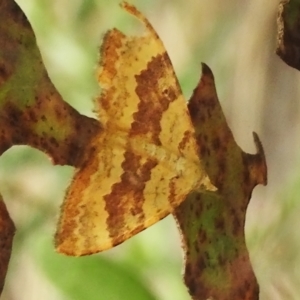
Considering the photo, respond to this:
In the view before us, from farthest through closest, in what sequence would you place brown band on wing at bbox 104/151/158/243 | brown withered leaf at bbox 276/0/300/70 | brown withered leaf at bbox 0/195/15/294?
brown withered leaf at bbox 276/0/300/70
brown band on wing at bbox 104/151/158/243
brown withered leaf at bbox 0/195/15/294

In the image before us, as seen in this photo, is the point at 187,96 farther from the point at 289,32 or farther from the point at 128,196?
the point at 289,32

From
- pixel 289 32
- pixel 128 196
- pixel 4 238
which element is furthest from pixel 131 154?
pixel 289 32

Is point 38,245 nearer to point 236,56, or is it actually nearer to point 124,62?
point 124,62

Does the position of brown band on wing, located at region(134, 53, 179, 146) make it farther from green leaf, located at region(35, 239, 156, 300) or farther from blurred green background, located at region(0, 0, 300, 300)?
green leaf, located at region(35, 239, 156, 300)

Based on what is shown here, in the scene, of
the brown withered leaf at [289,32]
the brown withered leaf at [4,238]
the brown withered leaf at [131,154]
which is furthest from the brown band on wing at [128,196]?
the brown withered leaf at [289,32]

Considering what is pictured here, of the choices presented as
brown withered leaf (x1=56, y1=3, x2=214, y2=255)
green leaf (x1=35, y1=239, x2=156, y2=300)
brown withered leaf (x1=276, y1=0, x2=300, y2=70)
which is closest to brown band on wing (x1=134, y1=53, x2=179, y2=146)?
brown withered leaf (x1=56, y1=3, x2=214, y2=255)

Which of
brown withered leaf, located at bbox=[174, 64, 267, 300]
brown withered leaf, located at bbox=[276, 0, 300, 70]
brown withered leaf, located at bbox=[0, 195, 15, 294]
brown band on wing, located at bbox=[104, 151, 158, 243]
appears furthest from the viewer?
brown withered leaf, located at bbox=[276, 0, 300, 70]

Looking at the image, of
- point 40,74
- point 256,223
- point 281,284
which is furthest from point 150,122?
point 281,284
